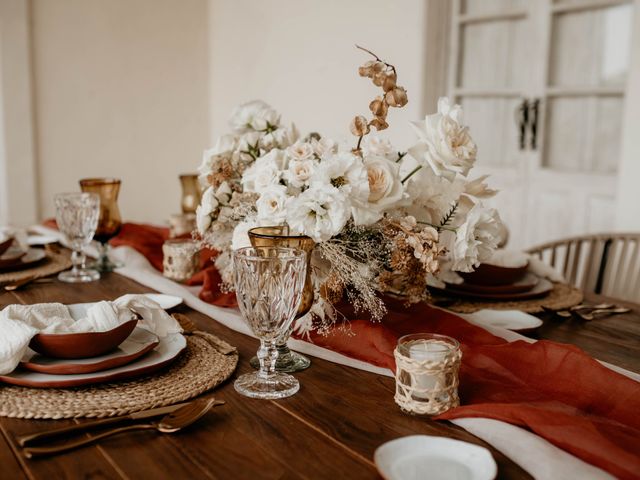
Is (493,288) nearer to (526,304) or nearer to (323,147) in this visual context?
(526,304)

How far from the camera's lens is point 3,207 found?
171 inches

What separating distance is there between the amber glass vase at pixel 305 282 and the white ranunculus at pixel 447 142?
0.84ft

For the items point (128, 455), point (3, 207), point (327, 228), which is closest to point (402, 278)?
point (327, 228)

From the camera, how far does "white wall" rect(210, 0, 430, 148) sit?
12.7ft

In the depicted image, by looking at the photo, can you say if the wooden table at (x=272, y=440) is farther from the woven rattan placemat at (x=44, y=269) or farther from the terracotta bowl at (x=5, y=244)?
the terracotta bowl at (x=5, y=244)

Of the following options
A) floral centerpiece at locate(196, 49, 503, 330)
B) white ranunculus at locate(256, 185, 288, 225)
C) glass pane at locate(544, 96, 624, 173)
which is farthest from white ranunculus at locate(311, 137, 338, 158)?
glass pane at locate(544, 96, 624, 173)

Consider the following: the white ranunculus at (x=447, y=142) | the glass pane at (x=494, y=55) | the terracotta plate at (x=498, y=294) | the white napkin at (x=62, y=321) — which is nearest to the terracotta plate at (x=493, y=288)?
the terracotta plate at (x=498, y=294)

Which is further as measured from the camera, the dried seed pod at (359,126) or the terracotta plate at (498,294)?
the terracotta plate at (498,294)

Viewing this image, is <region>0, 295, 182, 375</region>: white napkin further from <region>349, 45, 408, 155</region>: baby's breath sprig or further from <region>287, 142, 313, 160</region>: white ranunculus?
<region>349, 45, 408, 155</region>: baby's breath sprig

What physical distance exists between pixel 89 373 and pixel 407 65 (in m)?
3.21

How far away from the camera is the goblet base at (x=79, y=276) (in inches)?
66.1

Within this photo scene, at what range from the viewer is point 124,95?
4824 mm

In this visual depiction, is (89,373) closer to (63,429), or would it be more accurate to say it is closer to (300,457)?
(63,429)

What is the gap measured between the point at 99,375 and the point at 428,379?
459 mm
